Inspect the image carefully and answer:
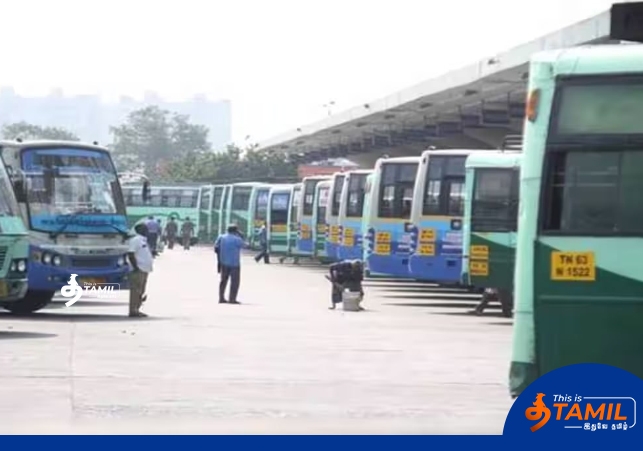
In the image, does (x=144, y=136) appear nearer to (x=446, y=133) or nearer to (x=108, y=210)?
(x=446, y=133)

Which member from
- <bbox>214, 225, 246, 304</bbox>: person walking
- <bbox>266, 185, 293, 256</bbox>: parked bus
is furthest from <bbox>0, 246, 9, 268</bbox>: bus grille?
<bbox>266, 185, 293, 256</bbox>: parked bus

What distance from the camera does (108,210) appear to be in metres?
28.1

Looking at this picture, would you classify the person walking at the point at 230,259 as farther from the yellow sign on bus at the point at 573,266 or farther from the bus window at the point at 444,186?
the yellow sign on bus at the point at 573,266

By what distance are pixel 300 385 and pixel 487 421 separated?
9.89ft

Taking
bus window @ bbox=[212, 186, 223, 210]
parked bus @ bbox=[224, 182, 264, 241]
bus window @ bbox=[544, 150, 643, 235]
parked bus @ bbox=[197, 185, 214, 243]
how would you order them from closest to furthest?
bus window @ bbox=[544, 150, 643, 235]
parked bus @ bbox=[224, 182, 264, 241]
bus window @ bbox=[212, 186, 223, 210]
parked bus @ bbox=[197, 185, 214, 243]

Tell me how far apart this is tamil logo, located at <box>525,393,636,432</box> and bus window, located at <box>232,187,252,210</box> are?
62.0 m

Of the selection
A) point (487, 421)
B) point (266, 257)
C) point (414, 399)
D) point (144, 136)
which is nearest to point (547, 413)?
point (487, 421)

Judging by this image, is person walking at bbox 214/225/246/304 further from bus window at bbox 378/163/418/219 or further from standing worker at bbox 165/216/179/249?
standing worker at bbox 165/216/179/249

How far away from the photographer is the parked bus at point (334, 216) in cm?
4738

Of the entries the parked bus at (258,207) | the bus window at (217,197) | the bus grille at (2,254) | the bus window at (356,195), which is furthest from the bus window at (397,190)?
the bus window at (217,197)

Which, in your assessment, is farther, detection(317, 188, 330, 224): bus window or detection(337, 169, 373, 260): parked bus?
detection(317, 188, 330, 224): bus window

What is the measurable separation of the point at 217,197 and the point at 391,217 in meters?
43.1

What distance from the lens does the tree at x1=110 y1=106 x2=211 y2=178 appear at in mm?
184000

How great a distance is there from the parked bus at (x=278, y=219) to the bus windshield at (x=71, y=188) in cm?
3330
